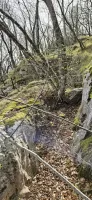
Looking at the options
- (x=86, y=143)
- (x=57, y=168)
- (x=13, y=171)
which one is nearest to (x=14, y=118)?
(x=57, y=168)

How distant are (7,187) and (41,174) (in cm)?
135

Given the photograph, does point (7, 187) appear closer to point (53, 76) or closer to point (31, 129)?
point (31, 129)

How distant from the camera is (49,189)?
5035 mm

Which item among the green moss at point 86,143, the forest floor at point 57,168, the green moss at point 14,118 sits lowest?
the forest floor at point 57,168

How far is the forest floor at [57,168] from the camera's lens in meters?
4.82

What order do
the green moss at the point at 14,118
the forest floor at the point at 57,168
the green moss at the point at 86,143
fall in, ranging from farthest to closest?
the green moss at the point at 14,118 < the green moss at the point at 86,143 < the forest floor at the point at 57,168

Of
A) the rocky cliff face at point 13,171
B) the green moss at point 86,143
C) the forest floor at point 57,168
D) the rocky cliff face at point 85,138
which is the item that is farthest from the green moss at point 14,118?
the green moss at point 86,143

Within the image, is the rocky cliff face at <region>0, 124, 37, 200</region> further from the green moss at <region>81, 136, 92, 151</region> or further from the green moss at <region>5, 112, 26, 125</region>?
the green moss at <region>81, 136, 92, 151</region>

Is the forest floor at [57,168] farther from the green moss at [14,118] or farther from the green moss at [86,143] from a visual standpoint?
the green moss at [14,118]

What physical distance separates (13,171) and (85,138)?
69.3 inches

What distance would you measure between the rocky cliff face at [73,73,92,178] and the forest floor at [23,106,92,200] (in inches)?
7.5

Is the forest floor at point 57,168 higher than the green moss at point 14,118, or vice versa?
the green moss at point 14,118

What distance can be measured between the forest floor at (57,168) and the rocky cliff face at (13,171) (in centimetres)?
19

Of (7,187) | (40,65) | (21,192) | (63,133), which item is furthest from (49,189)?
(40,65)
